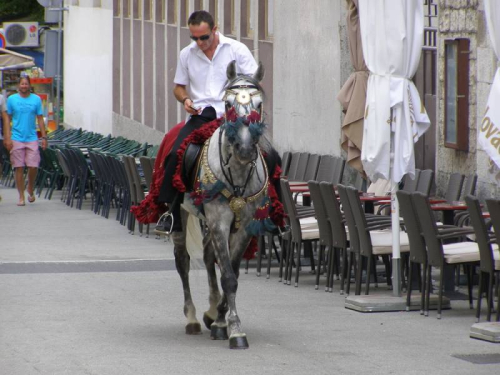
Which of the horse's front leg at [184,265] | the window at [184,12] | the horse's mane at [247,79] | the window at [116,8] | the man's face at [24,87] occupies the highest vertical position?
the window at [116,8]

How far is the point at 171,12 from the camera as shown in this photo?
30766mm

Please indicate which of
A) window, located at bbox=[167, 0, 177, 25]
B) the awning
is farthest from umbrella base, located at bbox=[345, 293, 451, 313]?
the awning

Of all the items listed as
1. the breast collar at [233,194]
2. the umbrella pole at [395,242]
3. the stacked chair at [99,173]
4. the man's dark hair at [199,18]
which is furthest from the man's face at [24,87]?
the breast collar at [233,194]

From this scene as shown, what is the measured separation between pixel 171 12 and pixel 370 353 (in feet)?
74.9

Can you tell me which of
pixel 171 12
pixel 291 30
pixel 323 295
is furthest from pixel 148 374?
pixel 171 12

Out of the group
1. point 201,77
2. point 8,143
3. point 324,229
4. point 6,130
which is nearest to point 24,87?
point 6,130

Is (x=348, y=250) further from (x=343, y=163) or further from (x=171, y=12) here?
(x=171, y=12)

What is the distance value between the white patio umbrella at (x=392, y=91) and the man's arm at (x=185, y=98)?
5.92 ft

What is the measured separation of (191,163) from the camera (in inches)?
377

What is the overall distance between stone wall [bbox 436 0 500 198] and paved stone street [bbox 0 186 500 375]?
8.20 ft

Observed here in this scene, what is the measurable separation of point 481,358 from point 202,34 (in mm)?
3249

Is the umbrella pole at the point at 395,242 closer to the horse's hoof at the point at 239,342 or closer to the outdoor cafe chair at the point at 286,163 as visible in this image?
the horse's hoof at the point at 239,342

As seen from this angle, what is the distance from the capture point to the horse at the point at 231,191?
8930 millimetres

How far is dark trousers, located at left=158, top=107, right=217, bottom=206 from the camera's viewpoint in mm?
9680
